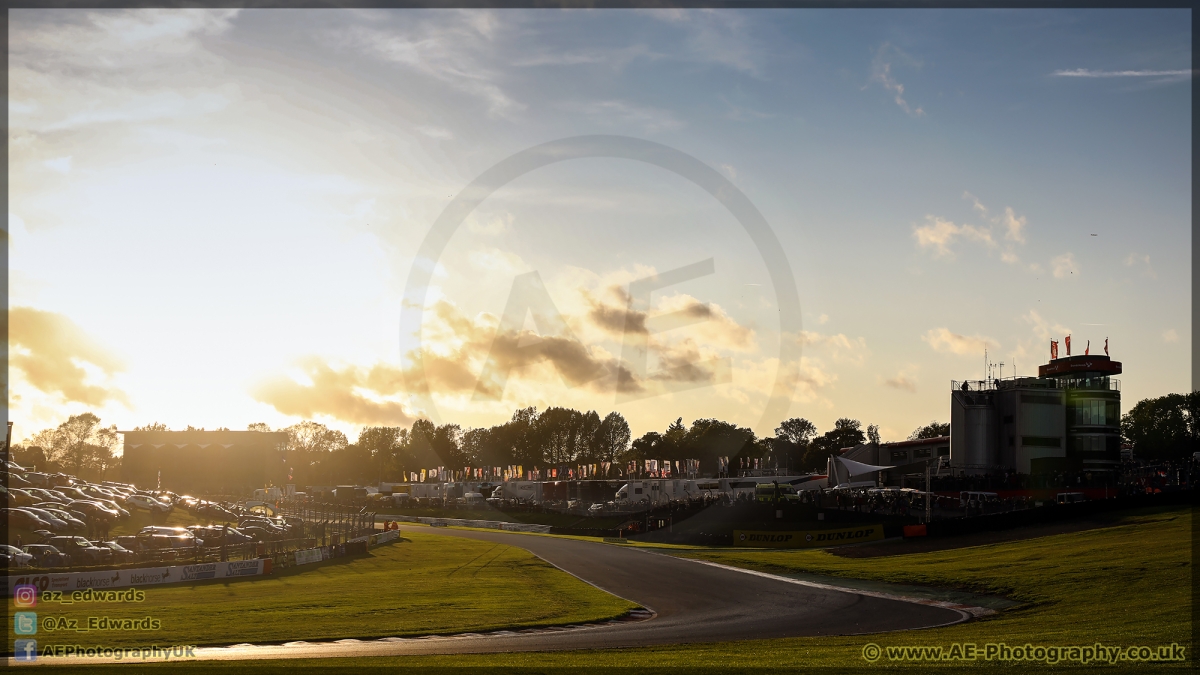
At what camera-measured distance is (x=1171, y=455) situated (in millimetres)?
151375

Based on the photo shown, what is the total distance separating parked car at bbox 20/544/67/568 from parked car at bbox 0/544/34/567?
44 centimetres

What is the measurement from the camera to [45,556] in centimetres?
4412

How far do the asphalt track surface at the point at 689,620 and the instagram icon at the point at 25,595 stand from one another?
12268mm

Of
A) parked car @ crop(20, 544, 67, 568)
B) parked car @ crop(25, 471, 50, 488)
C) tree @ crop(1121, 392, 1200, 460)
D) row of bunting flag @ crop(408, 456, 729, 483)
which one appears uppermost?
tree @ crop(1121, 392, 1200, 460)

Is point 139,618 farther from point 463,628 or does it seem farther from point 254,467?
point 254,467

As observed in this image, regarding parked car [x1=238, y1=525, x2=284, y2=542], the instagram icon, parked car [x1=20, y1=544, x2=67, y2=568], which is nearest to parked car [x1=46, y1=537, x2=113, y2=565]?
parked car [x1=20, y1=544, x2=67, y2=568]

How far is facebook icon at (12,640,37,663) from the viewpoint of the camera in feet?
84.5

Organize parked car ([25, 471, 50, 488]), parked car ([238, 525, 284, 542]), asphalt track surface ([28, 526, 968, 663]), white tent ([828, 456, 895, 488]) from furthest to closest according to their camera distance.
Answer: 1. white tent ([828, 456, 895, 488])
2. parked car ([25, 471, 50, 488])
3. parked car ([238, 525, 284, 542])
4. asphalt track surface ([28, 526, 968, 663])

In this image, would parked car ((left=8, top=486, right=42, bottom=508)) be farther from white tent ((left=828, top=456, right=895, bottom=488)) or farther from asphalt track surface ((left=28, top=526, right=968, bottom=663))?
white tent ((left=828, top=456, right=895, bottom=488))

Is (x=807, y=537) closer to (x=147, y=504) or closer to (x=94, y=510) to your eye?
(x=94, y=510)

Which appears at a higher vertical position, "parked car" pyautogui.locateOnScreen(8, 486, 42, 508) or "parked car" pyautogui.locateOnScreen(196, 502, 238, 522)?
"parked car" pyautogui.locateOnScreen(8, 486, 42, 508)

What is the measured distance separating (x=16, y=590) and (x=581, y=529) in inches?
2216

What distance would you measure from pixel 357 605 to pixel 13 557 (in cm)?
1919

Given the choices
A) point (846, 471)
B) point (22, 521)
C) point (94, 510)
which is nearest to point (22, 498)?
point (94, 510)
